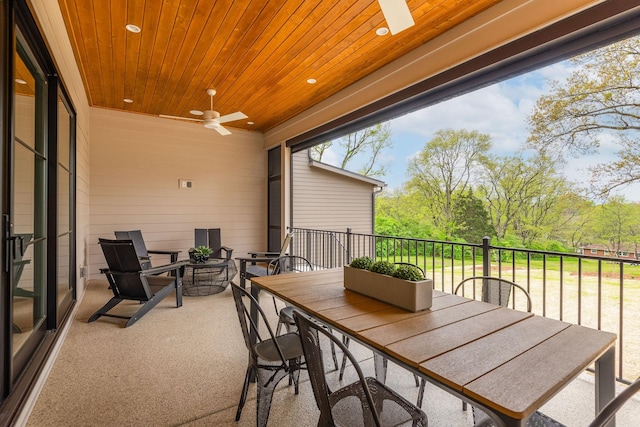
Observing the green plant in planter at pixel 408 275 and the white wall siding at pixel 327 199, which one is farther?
the white wall siding at pixel 327 199

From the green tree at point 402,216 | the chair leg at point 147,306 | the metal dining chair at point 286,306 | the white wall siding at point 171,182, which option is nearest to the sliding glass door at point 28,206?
the chair leg at point 147,306

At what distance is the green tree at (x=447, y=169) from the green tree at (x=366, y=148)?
5.14ft

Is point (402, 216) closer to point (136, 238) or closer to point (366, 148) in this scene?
point (366, 148)

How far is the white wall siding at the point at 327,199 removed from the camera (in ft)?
24.1

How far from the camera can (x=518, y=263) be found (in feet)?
29.0

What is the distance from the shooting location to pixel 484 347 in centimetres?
118

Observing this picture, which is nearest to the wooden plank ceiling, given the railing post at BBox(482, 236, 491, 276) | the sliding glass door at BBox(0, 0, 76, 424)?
the sliding glass door at BBox(0, 0, 76, 424)

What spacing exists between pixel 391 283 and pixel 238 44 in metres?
3.12

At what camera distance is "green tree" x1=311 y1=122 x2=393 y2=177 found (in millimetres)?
12422

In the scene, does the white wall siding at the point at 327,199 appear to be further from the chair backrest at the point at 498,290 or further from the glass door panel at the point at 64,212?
the chair backrest at the point at 498,290

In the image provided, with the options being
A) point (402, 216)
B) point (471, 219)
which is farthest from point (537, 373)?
point (402, 216)

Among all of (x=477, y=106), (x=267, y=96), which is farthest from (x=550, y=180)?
(x=267, y=96)

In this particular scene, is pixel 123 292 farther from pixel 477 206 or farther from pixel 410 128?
pixel 410 128

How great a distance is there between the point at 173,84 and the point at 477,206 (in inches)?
354
